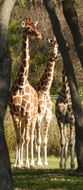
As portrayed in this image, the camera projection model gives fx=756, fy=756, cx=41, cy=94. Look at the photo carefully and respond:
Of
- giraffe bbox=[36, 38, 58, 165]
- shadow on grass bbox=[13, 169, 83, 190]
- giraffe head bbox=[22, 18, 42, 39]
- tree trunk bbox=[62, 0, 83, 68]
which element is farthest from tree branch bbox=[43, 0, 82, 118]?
giraffe bbox=[36, 38, 58, 165]

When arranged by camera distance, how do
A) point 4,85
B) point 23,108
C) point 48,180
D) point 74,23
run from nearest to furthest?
point 4,85 < point 48,180 < point 74,23 < point 23,108

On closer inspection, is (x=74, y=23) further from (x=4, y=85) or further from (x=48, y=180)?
(x=4, y=85)

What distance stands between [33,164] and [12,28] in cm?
1480

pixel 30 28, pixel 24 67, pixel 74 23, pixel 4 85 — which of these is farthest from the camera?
pixel 30 28

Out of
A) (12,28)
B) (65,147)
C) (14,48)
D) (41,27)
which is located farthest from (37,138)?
(41,27)

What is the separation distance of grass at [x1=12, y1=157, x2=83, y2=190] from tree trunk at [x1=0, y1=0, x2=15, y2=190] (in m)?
2.56

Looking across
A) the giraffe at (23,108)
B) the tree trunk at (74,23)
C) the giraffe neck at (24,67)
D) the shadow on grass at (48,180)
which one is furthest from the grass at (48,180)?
the giraffe neck at (24,67)

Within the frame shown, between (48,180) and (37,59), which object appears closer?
(48,180)

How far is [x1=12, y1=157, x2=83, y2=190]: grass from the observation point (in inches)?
499

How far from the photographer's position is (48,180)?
13.8 meters

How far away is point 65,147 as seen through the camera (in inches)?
754

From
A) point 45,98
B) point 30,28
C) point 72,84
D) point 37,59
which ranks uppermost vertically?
point 30,28

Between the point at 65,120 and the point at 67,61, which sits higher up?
the point at 67,61

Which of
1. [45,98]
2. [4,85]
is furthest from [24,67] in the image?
[4,85]
